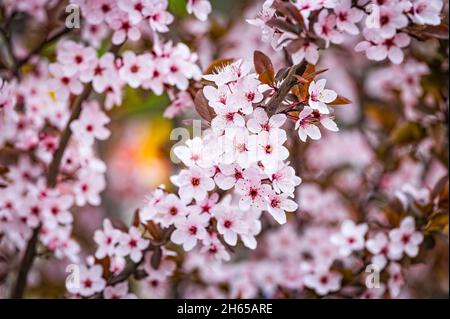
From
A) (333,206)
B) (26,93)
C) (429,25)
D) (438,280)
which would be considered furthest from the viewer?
(333,206)

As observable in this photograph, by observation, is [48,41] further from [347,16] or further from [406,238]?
[406,238]

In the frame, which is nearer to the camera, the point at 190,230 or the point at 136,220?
the point at 190,230

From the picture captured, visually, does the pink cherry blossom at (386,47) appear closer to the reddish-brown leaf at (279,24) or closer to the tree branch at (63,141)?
the reddish-brown leaf at (279,24)

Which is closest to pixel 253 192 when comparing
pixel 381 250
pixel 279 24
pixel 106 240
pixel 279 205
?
pixel 279 205

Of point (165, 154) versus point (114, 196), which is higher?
point (165, 154)

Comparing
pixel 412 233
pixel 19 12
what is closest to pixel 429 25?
pixel 412 233

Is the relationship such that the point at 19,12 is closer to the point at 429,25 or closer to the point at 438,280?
the point at 429,25

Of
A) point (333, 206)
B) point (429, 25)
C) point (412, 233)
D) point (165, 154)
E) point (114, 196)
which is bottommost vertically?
point (114, 196)

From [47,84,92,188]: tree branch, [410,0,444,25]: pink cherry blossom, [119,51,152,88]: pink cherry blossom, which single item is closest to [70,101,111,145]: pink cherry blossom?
[47,84,92,188]: tree branch

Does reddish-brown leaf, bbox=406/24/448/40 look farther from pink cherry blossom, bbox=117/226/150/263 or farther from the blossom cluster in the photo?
pink cherry blossom, bbox=117/226/150/263
